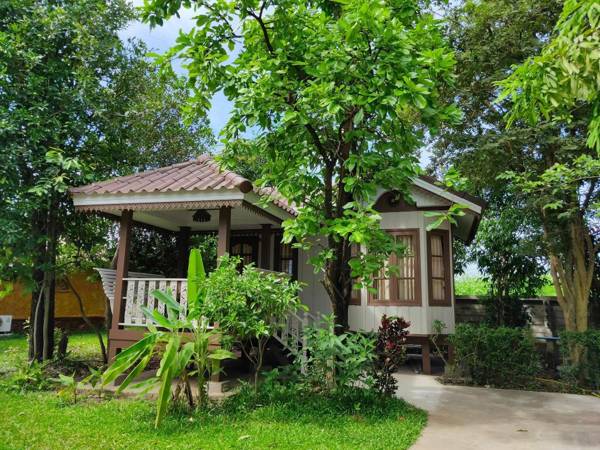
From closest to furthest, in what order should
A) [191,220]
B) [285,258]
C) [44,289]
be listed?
1. [44,289]
2. [191,220]
3. [285,258]

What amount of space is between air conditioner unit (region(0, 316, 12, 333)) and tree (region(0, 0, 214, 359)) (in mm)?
7880

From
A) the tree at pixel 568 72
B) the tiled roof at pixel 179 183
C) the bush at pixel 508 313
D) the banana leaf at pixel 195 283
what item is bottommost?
the bush at pixel 508 313

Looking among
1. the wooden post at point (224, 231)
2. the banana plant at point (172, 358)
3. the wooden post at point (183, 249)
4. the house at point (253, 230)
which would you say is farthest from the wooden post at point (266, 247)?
the banana plant at point (172, 358)

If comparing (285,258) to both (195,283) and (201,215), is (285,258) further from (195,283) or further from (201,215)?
(195,283)

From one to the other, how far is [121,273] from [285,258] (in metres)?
4.65

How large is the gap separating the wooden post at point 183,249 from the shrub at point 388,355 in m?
6.48

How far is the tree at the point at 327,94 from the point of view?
5016 mm

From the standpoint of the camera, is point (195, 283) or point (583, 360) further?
point (583, 360)

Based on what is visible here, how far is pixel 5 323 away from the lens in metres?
15.0

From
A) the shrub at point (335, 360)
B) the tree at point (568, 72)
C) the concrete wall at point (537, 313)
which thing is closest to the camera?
the tree at point (568, 72)

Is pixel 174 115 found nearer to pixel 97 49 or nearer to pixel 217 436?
pixel 97 49

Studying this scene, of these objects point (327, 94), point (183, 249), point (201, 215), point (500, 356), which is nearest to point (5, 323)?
point (183, 249)

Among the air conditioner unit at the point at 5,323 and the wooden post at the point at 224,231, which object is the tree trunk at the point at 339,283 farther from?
the air conditioner unit at the point at 5,323

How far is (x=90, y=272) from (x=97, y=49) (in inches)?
196
